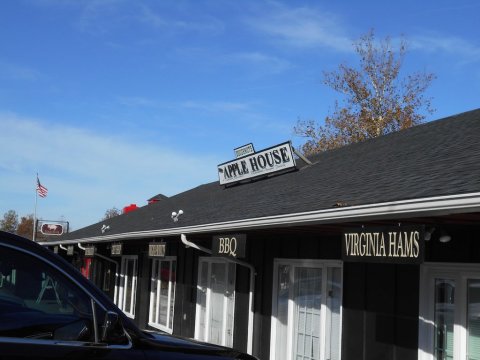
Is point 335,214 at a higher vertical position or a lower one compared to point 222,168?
lower

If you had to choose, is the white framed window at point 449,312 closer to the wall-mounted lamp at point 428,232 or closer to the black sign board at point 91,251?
the wall-mounted lamp at point 428,232

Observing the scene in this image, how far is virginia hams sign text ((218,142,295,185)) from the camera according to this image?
12312 millimetres

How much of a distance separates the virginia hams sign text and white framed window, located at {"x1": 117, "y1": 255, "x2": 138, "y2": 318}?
13.6 feet

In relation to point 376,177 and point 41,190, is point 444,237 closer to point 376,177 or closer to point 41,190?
point 376,177

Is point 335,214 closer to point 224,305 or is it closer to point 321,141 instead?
point 224,305

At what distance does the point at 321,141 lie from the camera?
113ft

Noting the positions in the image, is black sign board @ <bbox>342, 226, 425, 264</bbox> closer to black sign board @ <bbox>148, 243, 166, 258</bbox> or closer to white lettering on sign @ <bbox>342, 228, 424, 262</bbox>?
white lettering on sign @ <bbox>342, 228, 424, 262</bbox>

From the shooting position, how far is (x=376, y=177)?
7523 mm

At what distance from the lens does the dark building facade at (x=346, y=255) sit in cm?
553

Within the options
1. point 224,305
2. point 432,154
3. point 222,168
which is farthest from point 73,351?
point 222,168

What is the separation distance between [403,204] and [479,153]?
180cm

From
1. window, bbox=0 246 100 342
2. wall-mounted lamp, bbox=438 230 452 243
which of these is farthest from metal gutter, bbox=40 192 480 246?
window, bbox=0 246 100 342

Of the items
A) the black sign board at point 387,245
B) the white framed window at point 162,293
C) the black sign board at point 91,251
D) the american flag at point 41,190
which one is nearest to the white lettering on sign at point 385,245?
the black sign board at point 387,245

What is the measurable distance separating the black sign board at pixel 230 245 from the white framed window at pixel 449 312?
2.70m
